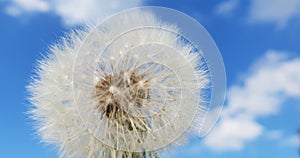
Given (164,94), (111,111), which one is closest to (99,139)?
(111,111)

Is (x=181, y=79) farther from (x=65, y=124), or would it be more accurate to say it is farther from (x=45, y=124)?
(x=45, y=124)

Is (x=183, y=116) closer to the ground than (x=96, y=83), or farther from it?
closer to the ground

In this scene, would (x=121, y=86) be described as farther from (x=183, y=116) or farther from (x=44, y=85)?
(x=44, y=85)

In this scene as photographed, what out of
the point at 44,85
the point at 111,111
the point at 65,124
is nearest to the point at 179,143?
the point at 111,111

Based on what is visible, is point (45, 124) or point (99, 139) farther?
point (45, 124)

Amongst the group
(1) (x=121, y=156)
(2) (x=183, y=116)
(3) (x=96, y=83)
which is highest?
(3) (x=96, y=83)

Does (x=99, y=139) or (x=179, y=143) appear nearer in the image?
(x=99, y=139)
